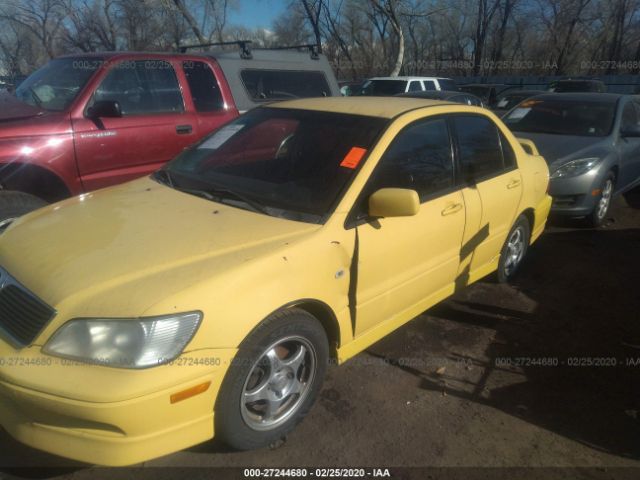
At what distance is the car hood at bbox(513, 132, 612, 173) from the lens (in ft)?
18.8

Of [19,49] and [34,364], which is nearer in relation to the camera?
[34,364]

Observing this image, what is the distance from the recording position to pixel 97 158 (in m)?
4.31

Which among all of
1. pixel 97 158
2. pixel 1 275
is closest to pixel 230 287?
pixel 1 275

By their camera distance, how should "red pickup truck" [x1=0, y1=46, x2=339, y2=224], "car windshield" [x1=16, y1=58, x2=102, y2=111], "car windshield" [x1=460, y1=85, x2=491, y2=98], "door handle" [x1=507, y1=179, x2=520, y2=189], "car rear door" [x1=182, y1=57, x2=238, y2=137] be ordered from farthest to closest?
"car windshield" [x1=460, y1=85, x2=491, y2=98] < "car rear door" [x1=182, y1=57, x2=238, y2=137] < "car windshield" [x1=16, y1=58, x2=102, y2=111] < "red pickup truck" [x1=0, y1=46, x2=339, y2=224] < "door handle" [x1=507, y1=179, x2=520, y2=189]

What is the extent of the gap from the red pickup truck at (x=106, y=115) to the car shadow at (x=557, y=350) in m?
2.92

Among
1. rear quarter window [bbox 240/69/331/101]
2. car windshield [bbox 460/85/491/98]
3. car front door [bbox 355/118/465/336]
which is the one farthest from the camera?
car windshield [bbox 460/85/491/98]

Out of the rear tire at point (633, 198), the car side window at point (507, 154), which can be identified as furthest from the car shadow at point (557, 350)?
the rear tire at point (633, 198)

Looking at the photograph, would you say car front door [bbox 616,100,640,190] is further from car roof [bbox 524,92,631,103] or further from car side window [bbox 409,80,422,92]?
car side window [bbox 409,80,422,92]

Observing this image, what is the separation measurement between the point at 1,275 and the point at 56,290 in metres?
0.48

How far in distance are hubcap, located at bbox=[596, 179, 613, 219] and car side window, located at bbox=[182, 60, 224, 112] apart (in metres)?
4.69

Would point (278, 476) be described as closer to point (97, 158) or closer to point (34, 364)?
point (34, 364)

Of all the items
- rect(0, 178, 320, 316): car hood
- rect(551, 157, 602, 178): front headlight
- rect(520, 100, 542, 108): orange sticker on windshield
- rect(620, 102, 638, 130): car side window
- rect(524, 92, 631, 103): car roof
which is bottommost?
rect(551, 157, 602, 178): front headlight

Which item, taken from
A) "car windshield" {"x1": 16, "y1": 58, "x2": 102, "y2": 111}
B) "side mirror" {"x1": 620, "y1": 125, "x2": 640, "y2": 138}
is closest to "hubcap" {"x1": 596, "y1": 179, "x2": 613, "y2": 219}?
"side mirror" {"x1": 620, "y1": 125, "x2": 640, "y2": 138}

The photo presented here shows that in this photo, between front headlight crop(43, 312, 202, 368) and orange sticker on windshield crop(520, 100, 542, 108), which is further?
orange sticker on windshield crop(520, 100, 542, 108)
